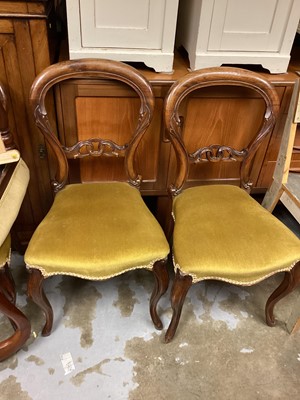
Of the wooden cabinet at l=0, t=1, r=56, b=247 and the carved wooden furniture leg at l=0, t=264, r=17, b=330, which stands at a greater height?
the wooden cabinet at l=0, t=1, r=56, b=247

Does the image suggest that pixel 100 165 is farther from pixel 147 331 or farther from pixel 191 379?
pixel 191 379

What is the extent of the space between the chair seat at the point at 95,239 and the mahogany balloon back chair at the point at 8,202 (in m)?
0.12

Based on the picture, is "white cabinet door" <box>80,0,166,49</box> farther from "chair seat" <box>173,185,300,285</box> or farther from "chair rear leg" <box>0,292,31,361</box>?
"chair rear leg" <box>0,292,31,361</box>

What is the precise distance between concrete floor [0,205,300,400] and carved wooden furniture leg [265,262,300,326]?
0.06 metres

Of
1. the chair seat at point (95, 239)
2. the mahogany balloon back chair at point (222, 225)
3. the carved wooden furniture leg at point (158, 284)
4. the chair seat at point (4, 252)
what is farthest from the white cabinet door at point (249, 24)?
the chair seat at point (4, 252)

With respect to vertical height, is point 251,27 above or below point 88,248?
above

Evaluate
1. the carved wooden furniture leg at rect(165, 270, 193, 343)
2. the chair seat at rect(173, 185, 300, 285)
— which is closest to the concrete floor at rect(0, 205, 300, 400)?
the carved wooden furniture leg at rect(165, 270, 193, 343)

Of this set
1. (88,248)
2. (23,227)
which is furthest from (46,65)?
(23,227)

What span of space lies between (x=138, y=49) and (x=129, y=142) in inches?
13.2

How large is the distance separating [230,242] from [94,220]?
Answer: 1.56 ft

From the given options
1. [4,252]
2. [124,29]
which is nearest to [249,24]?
[124,29]

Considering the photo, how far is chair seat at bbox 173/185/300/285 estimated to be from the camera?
1.07 m

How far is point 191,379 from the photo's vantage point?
1.20 meters

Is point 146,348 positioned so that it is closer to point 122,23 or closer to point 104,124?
point 104,124
